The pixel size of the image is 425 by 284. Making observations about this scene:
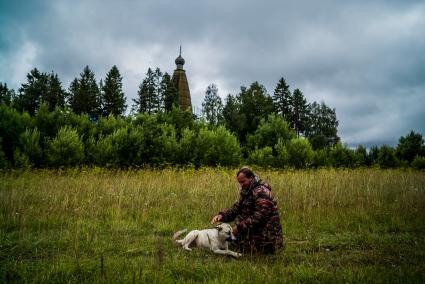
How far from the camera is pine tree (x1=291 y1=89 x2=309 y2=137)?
202 ft

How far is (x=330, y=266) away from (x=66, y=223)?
579 centimetres

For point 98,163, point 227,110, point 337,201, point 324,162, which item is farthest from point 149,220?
point 227,110

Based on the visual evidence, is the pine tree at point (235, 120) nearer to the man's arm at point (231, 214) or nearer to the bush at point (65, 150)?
the bush at point (65, 150)

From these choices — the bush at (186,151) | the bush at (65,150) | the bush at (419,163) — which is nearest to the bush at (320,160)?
the bush at (419,163)

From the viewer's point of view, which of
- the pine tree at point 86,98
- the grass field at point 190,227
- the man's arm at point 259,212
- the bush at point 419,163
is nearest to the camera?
the grass field at point 190,227

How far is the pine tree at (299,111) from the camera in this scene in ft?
202

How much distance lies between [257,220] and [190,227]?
252 cm

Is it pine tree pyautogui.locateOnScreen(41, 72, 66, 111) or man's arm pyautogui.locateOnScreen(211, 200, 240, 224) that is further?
pine tree pyautogui.locateOnScreen(41, 72, 66, 111)

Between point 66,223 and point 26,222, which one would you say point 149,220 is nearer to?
point 66,223

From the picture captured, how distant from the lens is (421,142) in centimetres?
2905

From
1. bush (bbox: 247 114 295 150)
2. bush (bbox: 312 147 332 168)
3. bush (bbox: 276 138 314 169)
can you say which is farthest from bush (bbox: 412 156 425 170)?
bush (bbox: 247 114 295 150)

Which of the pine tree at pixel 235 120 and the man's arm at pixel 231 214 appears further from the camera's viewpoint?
the pine tree at pixel 235 120

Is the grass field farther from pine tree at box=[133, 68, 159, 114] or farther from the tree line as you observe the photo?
pine tree at box=[133, 68, 159, 114]

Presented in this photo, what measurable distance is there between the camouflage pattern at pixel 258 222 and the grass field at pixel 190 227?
12.8 inches
